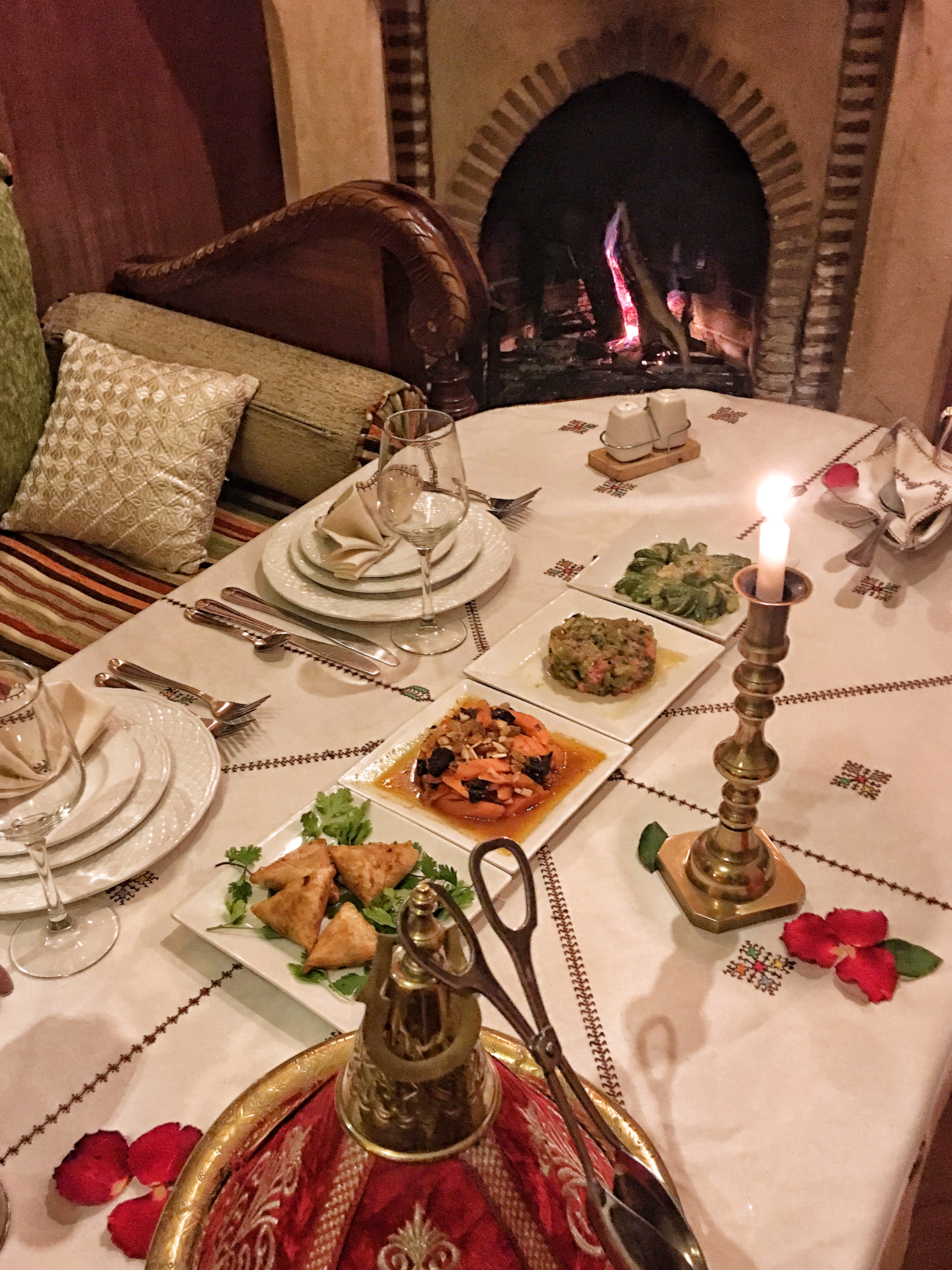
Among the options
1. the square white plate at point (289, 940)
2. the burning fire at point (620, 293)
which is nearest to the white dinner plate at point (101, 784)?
the square white plate at point (289, 940)

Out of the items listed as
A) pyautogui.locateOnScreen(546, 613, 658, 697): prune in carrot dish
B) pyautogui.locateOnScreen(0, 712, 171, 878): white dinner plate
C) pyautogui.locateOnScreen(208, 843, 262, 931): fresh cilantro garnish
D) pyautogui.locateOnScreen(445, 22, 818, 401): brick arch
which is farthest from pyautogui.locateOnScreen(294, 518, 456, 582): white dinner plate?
pyautogui.locateOnScreen(445, 22, 818, 401): brick arch

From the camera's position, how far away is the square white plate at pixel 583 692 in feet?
3.17

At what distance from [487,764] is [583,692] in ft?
0.55

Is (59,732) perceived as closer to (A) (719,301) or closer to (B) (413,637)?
(B) (413,637)

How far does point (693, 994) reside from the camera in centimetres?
72

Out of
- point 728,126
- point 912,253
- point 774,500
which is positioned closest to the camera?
point 774,500

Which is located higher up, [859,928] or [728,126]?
[728,126]

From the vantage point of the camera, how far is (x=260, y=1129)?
0.56 m

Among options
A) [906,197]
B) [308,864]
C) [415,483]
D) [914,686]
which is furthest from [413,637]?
[906,197]

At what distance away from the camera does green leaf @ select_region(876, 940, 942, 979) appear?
0.71 meters

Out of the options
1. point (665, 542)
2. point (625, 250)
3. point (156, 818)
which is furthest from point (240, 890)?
point (625, 250)

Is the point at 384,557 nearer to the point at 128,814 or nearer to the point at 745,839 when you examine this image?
the point at 128,814

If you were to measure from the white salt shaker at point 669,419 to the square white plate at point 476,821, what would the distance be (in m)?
0.58

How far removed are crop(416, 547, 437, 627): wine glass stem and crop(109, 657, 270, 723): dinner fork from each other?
20 cm
